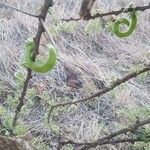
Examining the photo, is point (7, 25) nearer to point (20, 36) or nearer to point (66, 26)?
point (20, 36)

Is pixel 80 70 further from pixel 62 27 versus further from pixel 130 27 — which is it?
pixel 130 27

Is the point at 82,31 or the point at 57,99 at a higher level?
the point at 82,31

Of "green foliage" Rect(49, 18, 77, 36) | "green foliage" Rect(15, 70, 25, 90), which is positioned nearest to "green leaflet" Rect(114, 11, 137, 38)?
"green foliage" Rect(15, 70, 25, 90)

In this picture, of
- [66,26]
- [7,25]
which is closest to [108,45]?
[66,26]

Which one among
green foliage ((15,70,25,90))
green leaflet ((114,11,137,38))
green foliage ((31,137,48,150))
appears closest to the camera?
green leaflet ((114,11,137,38))

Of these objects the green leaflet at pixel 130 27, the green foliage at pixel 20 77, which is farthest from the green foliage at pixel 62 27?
the green leaflet at pixel 130 27

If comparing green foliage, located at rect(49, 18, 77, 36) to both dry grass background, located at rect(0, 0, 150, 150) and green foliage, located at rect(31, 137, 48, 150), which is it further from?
green foliage, located at rect(31, 137, 48, 150)

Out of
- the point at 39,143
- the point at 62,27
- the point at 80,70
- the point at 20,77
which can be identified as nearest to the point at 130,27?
the point at 20,77

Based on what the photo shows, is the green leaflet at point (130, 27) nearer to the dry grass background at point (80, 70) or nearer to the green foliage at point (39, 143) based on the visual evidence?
the dry grass background at point (80, 70)
